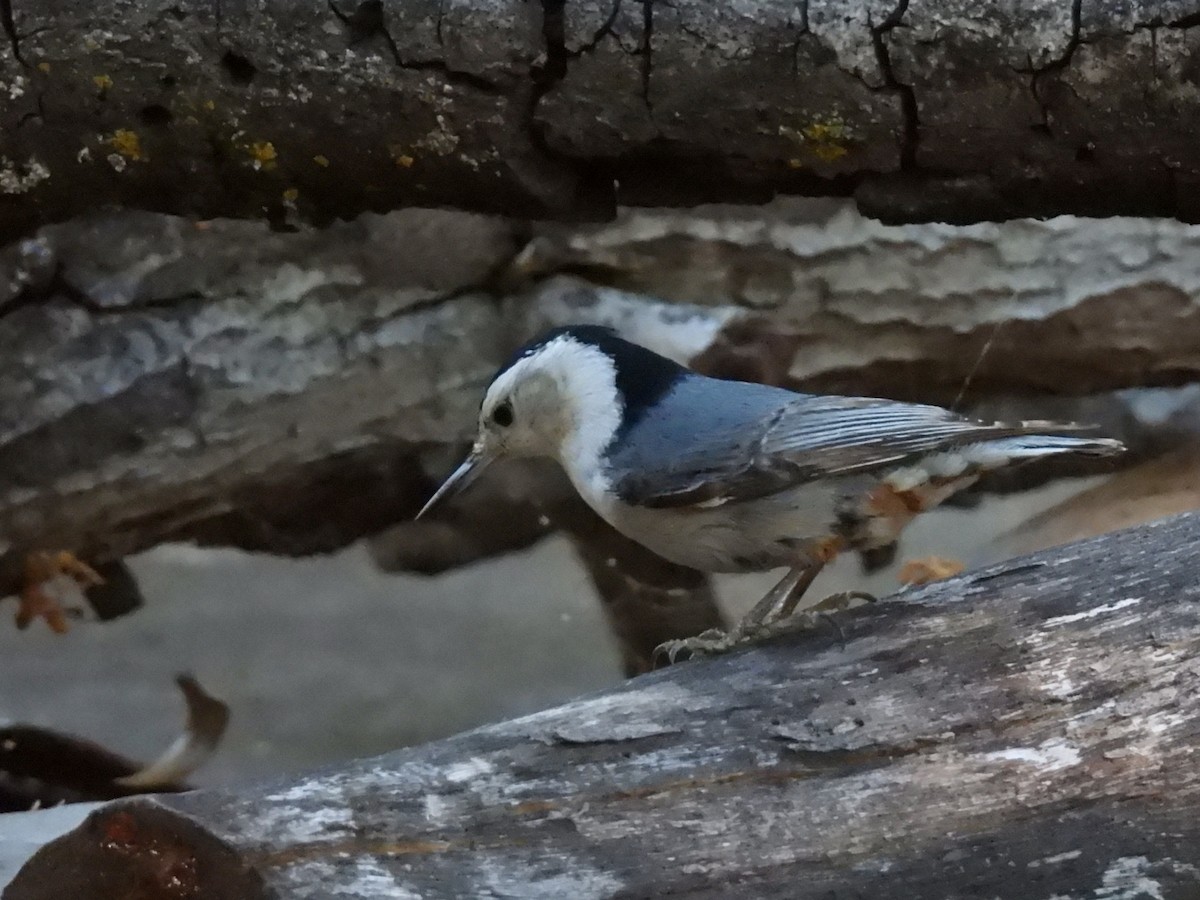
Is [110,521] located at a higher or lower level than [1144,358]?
lower

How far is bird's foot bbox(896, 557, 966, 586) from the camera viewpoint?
237 cm

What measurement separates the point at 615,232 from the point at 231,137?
797mm

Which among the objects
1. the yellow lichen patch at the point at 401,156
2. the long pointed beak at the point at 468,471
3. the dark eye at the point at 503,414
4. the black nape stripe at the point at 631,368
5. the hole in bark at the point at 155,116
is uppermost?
the hole in bark at the point at 155,116

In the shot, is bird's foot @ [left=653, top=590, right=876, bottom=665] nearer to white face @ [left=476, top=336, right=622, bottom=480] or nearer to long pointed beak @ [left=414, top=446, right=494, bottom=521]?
white face @ [left=476, top=336, right=622, bottom=480]

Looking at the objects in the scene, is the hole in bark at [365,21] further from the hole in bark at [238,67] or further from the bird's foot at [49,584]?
the bird's foot at [49,584]

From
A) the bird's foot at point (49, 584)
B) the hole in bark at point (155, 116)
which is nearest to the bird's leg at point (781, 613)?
the hole in bark at point (155, 116)

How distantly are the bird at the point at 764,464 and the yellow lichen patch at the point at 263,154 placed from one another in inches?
22.8

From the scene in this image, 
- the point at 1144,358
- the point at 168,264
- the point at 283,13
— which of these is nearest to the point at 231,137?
the point at 283,13

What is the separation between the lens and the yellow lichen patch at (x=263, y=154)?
182cm

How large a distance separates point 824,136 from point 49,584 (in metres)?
1.65

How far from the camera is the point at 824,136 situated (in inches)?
69.5

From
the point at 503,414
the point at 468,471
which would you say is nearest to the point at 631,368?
the point at 503,414

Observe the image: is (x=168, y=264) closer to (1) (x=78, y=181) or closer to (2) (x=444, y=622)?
(1) (x=78, y=181)

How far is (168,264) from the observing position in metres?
2.21
